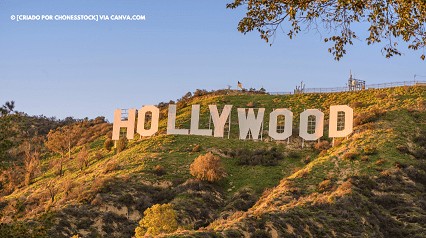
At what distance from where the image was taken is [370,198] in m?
56.9

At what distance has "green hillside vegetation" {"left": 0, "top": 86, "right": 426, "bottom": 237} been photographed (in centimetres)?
5044

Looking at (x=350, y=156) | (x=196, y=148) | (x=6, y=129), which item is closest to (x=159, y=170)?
(x=196, y=148)

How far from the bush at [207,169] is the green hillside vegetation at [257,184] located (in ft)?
2.71

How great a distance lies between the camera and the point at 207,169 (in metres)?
67.7

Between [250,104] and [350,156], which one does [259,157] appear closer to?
[350,156]

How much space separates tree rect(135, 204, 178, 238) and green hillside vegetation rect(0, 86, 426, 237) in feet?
5.63

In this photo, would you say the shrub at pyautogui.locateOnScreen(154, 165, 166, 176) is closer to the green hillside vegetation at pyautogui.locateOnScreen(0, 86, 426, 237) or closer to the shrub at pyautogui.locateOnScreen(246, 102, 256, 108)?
the green hillside vegetation at pyautogui.locateOnScreen(0, 86, 426, 237)

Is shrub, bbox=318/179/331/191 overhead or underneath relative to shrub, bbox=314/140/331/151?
underneath

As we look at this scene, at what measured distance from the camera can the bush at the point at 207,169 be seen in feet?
220

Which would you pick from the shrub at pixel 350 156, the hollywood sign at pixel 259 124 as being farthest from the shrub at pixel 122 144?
the shrub at pixel 350 156

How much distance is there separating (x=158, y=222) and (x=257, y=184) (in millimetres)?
21850

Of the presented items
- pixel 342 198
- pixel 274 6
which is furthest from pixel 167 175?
pixel 274 6

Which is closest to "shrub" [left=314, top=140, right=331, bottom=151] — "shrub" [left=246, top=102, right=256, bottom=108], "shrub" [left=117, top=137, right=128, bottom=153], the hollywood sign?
the hollywood sign

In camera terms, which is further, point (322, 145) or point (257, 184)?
point (322, 145)
